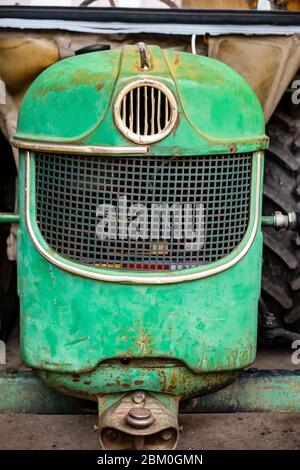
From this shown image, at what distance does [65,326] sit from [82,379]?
0.61 feet

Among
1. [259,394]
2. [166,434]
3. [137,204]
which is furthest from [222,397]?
[137,204]

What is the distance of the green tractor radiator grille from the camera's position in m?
3.15

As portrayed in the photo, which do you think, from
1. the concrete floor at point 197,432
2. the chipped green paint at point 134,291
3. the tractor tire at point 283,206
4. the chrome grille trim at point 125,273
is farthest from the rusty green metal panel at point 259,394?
the concrete floor at point 197,432

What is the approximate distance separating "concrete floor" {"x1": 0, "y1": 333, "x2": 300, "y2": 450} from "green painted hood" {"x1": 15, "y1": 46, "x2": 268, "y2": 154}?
5.36ft

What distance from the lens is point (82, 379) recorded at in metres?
3.27

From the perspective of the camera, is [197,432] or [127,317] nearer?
[127,317]

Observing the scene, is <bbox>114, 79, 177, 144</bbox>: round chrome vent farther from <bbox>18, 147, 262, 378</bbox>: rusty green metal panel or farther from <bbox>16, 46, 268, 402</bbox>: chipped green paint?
<bbox>18, 147, 262, 378</bbox>: rusty green metal panel

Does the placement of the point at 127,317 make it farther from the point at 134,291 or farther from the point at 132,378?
the point at 132,378

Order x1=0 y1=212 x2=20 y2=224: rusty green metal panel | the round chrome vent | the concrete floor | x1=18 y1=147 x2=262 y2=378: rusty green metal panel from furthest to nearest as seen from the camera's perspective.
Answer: the concrete floor → x1=0 y1=212 x2=20 y2=224: rusty green metal panel → x1=18 y1=147 x2=262 y2=378: rusty green metal panel → the round chrome vent

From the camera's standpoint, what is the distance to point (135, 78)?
311 cm

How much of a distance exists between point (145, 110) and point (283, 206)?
4.04 ft

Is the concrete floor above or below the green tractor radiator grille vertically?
below

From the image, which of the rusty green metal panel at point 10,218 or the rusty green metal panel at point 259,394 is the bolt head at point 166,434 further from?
the rusty green metal panel at point 10,218

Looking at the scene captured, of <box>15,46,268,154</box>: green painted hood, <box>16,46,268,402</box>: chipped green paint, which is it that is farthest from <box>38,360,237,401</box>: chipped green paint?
<box>15,46,268,154</box>: green painted hood
